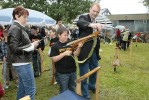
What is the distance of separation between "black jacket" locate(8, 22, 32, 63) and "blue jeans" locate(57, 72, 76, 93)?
2.80 ft

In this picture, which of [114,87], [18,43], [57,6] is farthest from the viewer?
[57,6]

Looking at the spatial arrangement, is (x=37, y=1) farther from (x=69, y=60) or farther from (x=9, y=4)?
(x=69, y=60)


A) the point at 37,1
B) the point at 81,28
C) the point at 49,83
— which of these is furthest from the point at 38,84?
the point at 37,1

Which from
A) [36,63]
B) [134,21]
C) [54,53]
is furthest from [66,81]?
[134,21]

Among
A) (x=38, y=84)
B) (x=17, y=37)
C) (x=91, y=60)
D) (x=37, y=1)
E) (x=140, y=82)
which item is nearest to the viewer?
(x=17, y=37)

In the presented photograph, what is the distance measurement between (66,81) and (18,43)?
126cm

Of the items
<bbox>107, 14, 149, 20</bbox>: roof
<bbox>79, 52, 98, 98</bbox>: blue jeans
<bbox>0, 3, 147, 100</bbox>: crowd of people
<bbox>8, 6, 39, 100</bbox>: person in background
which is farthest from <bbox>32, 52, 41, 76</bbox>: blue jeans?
<bbox>107, 14, 149, 20</bbox>: roof

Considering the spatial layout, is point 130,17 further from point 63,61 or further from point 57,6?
point 63,61

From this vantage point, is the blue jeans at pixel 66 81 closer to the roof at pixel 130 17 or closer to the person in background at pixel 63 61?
the person in background at pixel 63 61

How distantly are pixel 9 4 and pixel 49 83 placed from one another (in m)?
32.5

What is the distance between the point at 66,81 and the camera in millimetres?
5449

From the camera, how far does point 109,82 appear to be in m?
8.83

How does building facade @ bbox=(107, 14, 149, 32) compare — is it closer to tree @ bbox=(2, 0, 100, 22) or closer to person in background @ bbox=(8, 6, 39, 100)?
tree @ bbox=(2, 0, 100, 22)

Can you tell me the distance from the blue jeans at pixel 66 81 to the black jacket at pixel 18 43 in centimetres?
85
